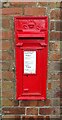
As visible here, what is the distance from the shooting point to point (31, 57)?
246 centimetres

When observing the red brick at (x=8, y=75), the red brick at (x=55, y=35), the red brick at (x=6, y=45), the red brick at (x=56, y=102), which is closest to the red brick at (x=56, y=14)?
the red brick at (x=55, y=35)

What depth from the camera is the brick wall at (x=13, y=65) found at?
2445mm

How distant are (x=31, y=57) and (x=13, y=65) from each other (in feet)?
0.62

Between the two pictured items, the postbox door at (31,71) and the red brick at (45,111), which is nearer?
the postbox door at (31,71)

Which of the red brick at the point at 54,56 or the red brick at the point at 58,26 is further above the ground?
the red brick at the point at 58,26

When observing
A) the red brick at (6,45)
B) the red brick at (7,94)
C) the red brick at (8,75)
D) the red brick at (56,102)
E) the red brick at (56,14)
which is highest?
the red brick at (56,14)

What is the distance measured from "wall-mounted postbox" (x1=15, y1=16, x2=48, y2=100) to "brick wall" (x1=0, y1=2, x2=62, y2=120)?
5 cm

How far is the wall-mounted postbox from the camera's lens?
2.43 m

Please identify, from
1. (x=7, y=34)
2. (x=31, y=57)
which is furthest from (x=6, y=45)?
(x=31, y=57)

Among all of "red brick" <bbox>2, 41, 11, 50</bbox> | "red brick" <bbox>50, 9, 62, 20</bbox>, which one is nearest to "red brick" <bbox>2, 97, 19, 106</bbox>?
"red brick" <bbox>2, 41, 11, 50</bbox>

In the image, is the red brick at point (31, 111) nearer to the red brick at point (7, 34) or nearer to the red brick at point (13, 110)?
the red brick at point (13, 110)

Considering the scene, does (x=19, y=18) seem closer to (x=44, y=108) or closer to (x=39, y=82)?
(x=39, y=82)

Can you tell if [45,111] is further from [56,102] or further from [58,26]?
[58,26]

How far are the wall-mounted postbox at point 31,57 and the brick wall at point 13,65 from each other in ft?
0.17
